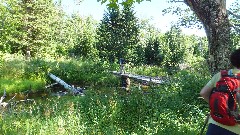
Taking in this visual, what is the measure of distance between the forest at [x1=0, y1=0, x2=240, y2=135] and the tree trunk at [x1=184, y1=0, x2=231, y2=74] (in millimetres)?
222

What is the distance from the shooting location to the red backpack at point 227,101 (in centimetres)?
260

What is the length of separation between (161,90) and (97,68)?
608 inches

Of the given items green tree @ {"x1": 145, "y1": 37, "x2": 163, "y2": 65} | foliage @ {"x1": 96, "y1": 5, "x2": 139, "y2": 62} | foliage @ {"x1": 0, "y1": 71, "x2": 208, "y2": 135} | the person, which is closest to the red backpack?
the person

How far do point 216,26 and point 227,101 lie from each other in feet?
8.45

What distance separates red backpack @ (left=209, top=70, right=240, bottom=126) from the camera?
8.52ft

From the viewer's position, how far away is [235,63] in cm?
285

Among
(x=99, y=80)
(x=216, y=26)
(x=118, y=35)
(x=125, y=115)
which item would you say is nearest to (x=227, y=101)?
(x=216, y=26)

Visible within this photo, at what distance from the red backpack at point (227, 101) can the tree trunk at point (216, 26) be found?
240 cm

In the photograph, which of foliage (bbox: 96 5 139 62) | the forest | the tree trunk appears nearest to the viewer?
the tree trunk

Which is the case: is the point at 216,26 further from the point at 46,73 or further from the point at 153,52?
the point at 153,52

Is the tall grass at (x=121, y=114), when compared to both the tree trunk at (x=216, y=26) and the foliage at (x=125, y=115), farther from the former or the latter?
the tree trunk at (x=216, y=26)

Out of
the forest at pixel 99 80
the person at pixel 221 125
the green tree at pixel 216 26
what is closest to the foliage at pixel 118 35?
the forest at pixel 99 80

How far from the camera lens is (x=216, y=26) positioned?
4.86 meters

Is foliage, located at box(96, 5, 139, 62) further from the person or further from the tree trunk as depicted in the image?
the person
